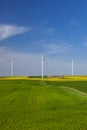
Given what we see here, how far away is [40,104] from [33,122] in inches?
588

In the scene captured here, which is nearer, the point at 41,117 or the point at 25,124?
the point at 25,124

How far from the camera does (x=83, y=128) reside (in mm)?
22125

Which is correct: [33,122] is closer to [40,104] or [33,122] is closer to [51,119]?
[51,119]

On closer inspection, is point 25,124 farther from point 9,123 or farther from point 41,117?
point 41,117

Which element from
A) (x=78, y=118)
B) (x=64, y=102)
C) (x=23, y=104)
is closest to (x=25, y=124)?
(x=78, y=118)

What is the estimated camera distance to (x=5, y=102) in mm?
41500

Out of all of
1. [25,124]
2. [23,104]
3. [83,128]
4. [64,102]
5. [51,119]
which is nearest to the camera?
[83,128]

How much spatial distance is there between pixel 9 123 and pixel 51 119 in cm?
359

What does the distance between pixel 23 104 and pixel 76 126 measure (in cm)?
1721

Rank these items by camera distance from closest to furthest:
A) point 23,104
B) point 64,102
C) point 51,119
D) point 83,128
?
point 83,128
point 51,119
point 23,104
point 64,102

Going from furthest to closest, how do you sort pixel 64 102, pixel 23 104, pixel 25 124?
pixel 64 102, pixel 23 104, pixel 25 124

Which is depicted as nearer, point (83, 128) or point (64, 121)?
point (83, 128)

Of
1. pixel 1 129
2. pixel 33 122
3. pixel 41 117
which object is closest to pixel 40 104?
pixel 41 117

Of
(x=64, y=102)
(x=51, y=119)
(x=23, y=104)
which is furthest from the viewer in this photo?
(x=64, y=102)
